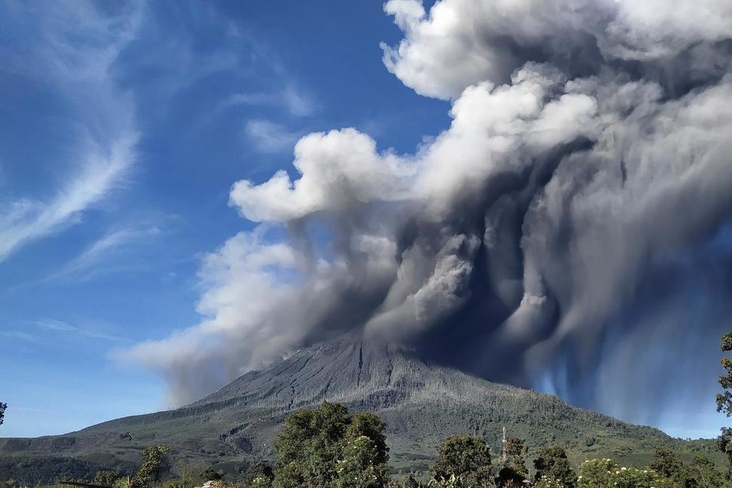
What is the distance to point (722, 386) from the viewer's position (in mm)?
50062

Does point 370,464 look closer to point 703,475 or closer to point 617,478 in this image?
point 617,478

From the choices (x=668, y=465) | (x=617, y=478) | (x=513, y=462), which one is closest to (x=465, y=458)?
(x=513, y=462)

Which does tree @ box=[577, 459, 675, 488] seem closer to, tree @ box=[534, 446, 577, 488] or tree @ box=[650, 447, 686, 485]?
tree @ box=[534, 446, 577, 488]

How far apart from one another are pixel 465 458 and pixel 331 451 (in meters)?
32.4

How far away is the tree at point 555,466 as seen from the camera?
100081 mm

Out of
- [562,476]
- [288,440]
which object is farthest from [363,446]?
[562,476]

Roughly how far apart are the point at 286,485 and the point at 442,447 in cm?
4781

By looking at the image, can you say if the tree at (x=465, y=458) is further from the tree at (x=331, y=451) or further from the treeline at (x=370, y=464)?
the tree at (x=331, y=451)

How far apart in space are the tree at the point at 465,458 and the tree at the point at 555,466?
11.8 metres

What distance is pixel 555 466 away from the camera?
103 m

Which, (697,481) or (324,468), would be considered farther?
(697,481)

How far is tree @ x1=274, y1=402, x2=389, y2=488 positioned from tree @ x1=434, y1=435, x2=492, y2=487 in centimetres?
1338

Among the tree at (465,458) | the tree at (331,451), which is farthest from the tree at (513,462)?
the tree at (331,451)

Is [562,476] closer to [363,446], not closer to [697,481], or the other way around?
[697,481]
